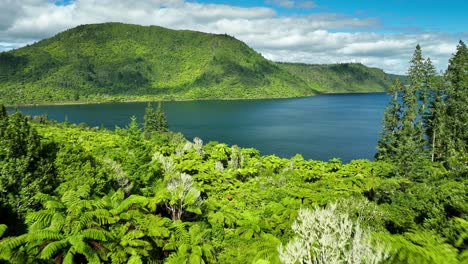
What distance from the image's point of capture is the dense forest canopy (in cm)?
789

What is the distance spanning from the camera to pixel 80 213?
10.2m

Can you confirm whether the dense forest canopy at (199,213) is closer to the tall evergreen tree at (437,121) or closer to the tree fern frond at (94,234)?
the tree fern frond at (94,234)

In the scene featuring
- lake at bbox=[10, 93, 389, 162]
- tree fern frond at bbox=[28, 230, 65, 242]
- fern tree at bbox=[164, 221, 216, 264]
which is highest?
tree fern frond at bbox=[28, 230, 65, 242]

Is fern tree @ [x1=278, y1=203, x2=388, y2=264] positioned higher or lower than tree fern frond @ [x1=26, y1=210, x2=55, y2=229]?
higher

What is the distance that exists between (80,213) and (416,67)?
43896 millimetres

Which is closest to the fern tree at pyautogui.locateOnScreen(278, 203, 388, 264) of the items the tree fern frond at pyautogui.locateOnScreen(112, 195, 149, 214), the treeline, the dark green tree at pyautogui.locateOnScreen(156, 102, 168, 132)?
the tree fern frond at pyautogui.locateOnScreen(112, 195, 149, 214)

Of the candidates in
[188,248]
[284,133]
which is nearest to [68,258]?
[188,248]

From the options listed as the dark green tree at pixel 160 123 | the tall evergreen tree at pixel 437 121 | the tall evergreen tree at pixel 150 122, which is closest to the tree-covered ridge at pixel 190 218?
the tall evergreen tree at pixel 437 121

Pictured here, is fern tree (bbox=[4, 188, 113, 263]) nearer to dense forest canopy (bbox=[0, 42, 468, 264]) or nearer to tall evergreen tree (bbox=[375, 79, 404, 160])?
dense forest canopy (bbox=[0, 42, 468, 264])

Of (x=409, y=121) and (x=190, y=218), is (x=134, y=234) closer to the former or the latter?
(x=190, y=218)

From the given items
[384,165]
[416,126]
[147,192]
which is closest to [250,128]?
[416,126]

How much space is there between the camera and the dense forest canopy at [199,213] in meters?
7.89

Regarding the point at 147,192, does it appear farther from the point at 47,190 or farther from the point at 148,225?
the point at 148,225

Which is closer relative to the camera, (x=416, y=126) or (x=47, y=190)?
(x=47, y=190)
